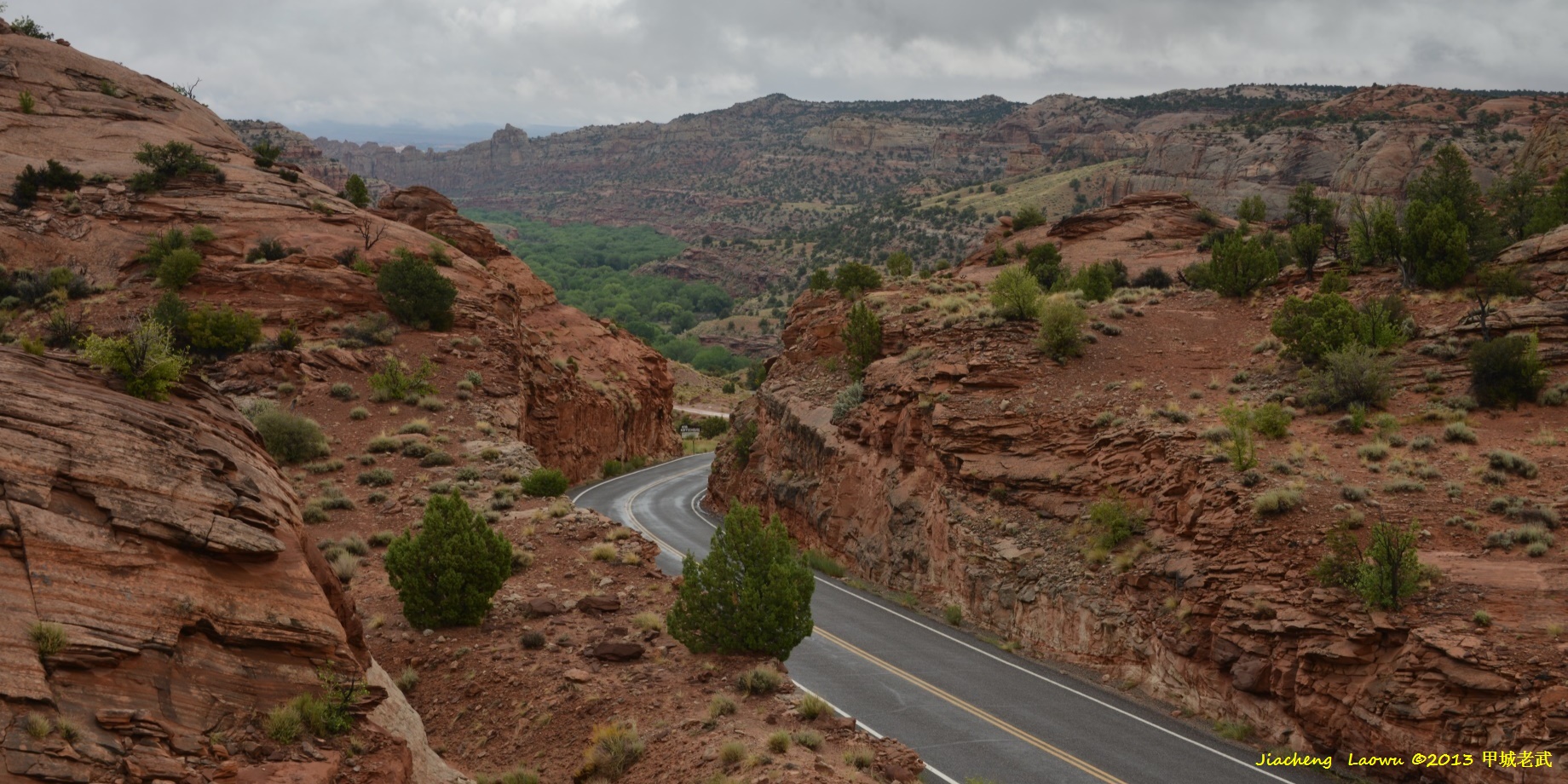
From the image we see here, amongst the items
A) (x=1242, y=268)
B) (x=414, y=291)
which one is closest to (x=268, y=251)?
(x=414, y=291)

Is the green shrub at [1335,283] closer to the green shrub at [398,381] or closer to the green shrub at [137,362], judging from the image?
the green shrub at [137,362]

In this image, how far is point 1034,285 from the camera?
26875 mm

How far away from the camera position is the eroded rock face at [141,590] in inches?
279

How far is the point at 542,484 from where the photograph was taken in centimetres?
2286

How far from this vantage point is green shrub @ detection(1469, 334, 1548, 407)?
59.1ft

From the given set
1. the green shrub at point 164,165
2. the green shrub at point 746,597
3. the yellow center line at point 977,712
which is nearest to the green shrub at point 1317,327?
the yellow center line at point 977,712

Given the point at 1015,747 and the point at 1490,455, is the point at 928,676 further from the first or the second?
the point at 1490,455

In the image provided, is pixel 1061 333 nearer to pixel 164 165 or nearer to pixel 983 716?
pixel 983 716

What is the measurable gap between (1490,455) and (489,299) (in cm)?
3133

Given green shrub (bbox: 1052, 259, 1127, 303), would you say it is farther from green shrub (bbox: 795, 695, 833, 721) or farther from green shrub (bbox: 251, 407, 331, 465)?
green shrub (bbox: 251, 407, 331, 465)

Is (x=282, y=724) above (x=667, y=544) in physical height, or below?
above

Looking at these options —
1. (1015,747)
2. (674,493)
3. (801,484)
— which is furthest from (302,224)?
(1015,747)

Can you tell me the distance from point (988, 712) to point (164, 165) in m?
35.6

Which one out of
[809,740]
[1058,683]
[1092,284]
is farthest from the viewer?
[1092,284]
